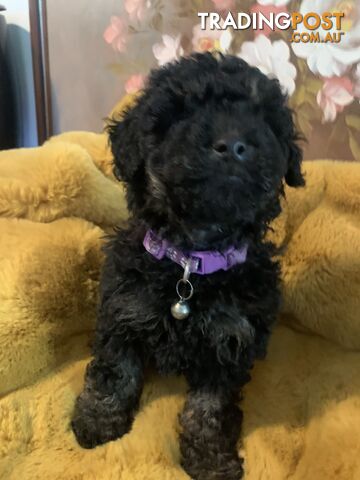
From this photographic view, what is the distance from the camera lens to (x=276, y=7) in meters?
2.18

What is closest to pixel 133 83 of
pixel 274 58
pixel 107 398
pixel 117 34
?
pixel 117 34

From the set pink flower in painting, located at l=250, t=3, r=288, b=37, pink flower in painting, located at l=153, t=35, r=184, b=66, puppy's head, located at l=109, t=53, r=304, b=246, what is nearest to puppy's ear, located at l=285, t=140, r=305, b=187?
puppy's head, located at l=109, t=53, r=304, b=246

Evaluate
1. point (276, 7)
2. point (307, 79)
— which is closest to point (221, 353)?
point (307, 79)

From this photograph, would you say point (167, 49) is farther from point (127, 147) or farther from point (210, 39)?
point (127, 147)

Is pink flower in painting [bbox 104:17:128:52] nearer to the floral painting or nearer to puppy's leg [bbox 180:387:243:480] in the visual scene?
the floral painting

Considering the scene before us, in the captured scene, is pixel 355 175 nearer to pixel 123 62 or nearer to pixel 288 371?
pixel 288 371

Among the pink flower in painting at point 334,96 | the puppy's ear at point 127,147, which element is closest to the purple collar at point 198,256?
the puppy's ear at point 127,147

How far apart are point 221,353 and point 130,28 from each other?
5.23 ft

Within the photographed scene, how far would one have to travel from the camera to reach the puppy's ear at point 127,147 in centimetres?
130

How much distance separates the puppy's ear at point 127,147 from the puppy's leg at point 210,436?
0.59 meters

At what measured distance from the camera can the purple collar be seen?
4.44 ft

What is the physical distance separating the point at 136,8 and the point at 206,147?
152 centimetres

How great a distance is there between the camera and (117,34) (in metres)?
2.49

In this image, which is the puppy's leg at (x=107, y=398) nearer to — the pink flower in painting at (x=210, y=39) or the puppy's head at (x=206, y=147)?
the puppy's head at (x=206, y=147)
